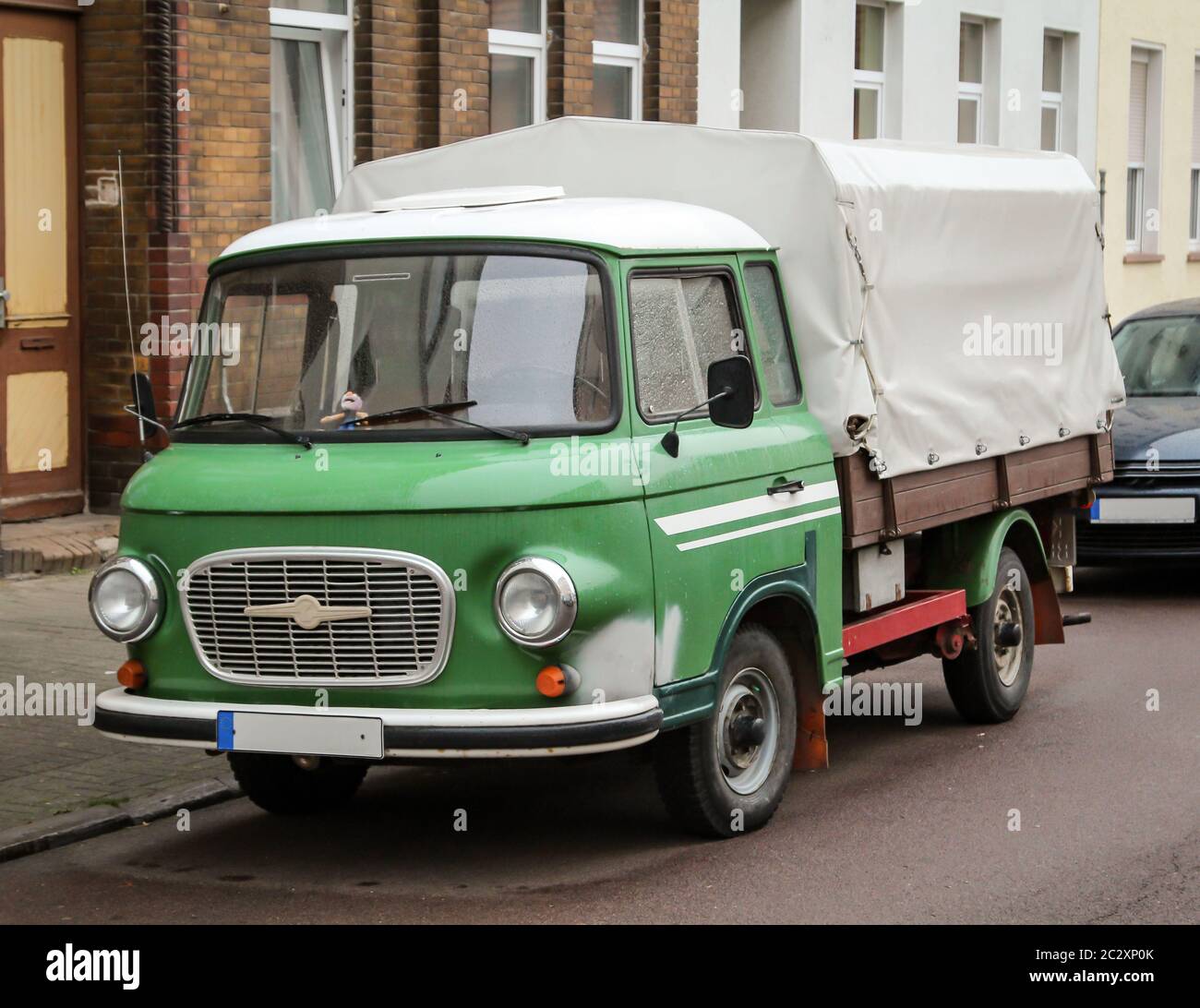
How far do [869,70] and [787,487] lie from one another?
52.6 ft

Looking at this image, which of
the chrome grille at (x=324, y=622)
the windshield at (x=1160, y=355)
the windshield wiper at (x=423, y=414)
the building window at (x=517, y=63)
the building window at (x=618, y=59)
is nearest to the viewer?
the chrome grille at (x=324, y=622)

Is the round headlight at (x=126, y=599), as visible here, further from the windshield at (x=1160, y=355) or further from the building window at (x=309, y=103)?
the windshield at (x=1160, y=355)

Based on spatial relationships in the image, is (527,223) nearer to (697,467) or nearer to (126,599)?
(697,467)

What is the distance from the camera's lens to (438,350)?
698cm

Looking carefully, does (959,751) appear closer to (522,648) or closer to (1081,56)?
(522,648)

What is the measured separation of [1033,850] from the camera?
7.29 m

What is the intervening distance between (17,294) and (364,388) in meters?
7.17

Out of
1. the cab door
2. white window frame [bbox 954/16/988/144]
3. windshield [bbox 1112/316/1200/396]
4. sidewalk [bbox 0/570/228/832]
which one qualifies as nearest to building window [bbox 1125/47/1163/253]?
white window frame [bbox 954/16/988/144]

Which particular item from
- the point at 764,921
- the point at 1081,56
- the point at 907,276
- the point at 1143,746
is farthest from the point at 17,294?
the point at 1081,56

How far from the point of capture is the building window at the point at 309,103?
15.3 m

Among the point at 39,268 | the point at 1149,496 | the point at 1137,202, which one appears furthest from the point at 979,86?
the point at 39,268

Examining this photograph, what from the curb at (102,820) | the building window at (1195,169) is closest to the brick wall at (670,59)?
the curb at (102,820)

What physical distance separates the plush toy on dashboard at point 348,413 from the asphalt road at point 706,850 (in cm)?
149

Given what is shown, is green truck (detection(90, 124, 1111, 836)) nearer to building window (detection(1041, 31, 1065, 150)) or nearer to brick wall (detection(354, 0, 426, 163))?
brick wall (detection(354, 0, 426, 163))
